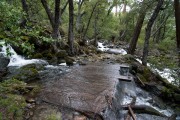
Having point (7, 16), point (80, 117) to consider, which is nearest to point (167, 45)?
point (80, 117)

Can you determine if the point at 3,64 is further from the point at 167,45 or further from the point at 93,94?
the point at 167,45

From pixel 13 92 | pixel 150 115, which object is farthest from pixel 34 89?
pixel 150 115

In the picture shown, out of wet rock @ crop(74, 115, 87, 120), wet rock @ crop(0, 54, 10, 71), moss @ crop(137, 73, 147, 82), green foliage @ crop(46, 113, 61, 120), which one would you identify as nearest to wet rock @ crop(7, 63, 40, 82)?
wet rock @ crop(0, 54, 10, 71)

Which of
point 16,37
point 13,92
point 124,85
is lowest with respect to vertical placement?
point 124,85

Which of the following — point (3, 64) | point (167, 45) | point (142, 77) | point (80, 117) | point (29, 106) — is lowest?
point (142, 77)

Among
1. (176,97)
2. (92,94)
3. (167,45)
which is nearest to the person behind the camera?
(92,94)

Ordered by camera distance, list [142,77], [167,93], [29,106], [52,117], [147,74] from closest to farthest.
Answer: [52,117]
[29,106]
[167,93]
[142,77]
[147,74]

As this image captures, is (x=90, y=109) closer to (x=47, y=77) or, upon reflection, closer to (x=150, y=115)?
(x=150, y=115)

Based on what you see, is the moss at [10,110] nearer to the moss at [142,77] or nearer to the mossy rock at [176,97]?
the mossy rock at [176,97]

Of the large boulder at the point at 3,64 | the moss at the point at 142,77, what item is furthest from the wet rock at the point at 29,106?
the moss at the point at 142,77

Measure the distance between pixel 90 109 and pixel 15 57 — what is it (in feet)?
25.4

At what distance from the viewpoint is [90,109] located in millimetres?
5008

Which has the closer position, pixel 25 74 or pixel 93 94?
pixel 93 94

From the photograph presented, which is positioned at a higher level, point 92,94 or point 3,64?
point 3,64
